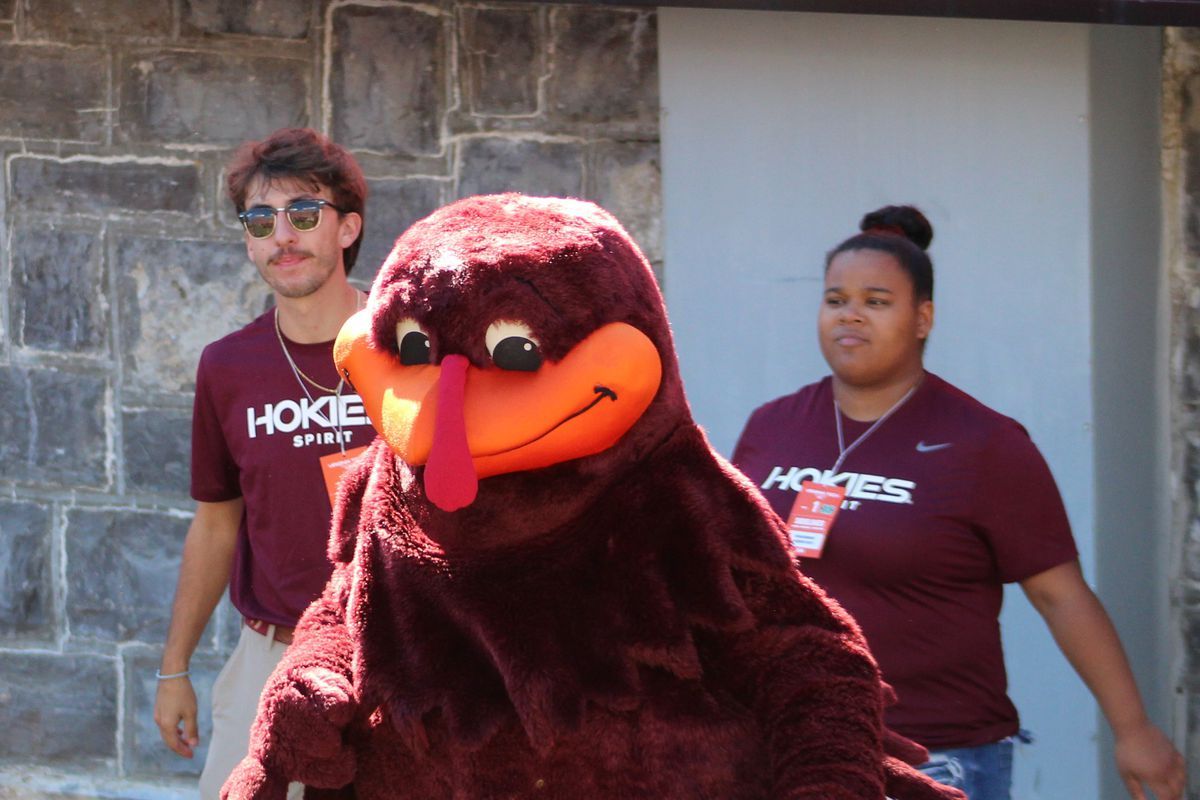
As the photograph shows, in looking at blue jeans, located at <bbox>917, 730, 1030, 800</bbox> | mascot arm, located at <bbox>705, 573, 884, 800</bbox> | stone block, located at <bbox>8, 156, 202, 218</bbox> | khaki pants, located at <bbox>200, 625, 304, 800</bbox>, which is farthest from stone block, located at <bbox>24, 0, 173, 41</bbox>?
mascot arm, located at <bbox>705, 573, 884, 800</bbox>

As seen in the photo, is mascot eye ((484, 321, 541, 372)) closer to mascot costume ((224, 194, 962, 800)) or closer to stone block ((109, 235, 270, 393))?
mascot costume ((224, 194, 962, 800))

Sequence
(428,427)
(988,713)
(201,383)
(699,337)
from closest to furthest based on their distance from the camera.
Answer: (428,427)
(988,713)
(201,383)
(699,337)

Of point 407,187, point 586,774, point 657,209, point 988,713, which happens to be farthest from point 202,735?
point 586,774

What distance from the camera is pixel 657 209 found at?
4707mm

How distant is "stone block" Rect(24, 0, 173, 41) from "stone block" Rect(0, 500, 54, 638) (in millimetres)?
1430

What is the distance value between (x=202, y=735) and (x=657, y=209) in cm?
208

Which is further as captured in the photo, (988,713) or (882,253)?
(882,253)

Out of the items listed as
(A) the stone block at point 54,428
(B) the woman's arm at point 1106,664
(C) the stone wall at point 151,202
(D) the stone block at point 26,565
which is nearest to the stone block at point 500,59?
(C) the stone wall at point 151,202

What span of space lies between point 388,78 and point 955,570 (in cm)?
239

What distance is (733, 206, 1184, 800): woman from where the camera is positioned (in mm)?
3221

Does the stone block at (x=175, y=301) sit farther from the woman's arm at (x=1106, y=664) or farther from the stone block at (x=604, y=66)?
the woman's arm at (x=1106, y=664)

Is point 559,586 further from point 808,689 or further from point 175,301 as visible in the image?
point 175,301

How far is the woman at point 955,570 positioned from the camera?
322 centimetres

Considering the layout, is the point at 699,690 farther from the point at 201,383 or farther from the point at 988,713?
the point at 201,383
